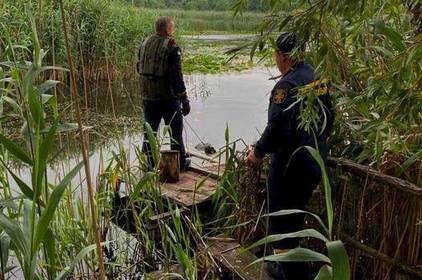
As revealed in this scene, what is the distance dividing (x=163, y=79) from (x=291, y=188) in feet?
7.14

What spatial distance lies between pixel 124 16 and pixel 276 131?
26.4 ft

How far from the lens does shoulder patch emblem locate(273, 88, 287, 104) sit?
2.75m

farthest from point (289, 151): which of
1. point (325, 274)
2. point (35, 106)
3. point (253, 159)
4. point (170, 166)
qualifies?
point (170, 166)

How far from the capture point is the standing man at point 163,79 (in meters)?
4.73

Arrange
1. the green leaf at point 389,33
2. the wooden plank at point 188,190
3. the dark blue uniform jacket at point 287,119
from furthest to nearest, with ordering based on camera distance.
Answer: the wooden plank at point 188,190 → the dark blue uniform jacket at point 287,119 → the green leaf at point 389,33

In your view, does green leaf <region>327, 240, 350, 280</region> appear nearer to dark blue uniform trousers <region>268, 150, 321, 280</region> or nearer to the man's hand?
dark blue uniform trousers <region>268, 150, 321, 280</region>

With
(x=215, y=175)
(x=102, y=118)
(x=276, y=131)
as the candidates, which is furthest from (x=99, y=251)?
(x=102, y=118)

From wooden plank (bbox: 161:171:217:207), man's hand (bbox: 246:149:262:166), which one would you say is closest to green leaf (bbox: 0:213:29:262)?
man's hand (bbox: 246:149:262:166)

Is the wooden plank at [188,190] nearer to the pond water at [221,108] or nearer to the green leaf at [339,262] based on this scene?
the pond water at [221,108]

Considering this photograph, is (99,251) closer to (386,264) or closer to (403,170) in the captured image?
(403,170)

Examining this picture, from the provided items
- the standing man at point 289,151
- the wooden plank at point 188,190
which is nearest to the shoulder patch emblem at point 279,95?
the standing man at point 289,151

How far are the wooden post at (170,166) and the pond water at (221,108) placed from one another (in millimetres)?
686

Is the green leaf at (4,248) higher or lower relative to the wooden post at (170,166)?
higher

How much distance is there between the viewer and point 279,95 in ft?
9.06
